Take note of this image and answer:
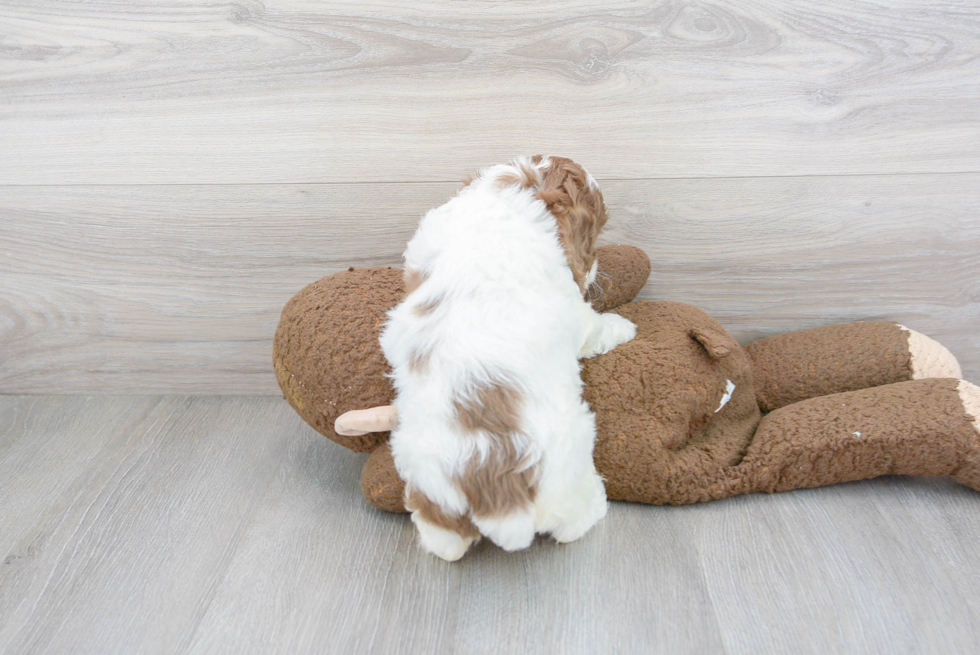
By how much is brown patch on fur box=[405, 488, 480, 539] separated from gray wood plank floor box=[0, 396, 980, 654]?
0.08m

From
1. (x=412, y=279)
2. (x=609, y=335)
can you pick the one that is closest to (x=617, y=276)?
(x=609, y=335)

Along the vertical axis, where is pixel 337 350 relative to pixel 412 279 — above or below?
→ below

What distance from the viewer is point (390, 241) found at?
1.20m

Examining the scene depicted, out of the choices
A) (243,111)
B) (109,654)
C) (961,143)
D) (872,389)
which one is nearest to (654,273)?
(872,389)

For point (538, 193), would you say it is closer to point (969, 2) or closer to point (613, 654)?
point (613, 654)

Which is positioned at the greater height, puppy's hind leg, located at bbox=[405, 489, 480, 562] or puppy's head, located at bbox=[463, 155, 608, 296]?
puppy's head, located at bbox=[463, 155, 608, 296]

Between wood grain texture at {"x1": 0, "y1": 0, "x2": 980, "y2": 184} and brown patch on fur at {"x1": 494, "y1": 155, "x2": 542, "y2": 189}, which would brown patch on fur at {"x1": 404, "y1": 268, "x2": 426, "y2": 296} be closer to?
brown patch on fur at {"x1": 494, "y1": 155, "x2": 542, "y2": 189}

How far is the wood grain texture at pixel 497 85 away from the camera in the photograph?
3.50 feet

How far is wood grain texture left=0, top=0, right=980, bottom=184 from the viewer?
107 cm

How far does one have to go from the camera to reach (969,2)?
104 centimetres

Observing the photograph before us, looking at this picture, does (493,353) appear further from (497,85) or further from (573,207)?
(497,85)

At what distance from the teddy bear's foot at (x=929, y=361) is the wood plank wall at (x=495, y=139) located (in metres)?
0.12

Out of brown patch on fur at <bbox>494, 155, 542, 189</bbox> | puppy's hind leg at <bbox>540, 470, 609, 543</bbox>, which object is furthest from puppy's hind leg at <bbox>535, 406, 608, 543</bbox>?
brown patch on fur at <bbox>494, 155, 542, 189</bbox>

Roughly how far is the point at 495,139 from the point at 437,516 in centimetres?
63
